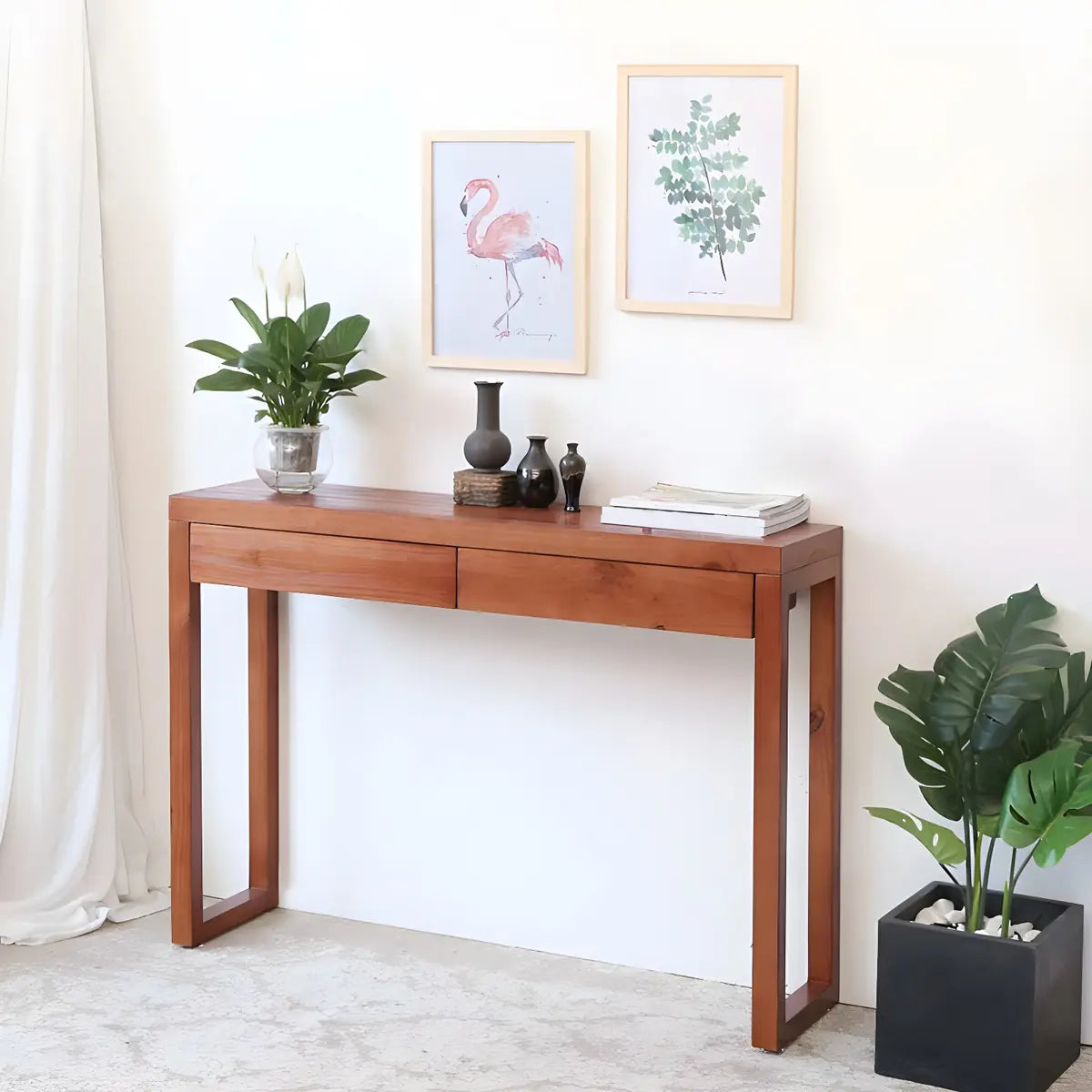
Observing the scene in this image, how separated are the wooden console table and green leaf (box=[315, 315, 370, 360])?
11.9 inches

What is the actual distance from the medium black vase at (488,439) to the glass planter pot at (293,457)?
33cm

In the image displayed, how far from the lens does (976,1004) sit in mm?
2805

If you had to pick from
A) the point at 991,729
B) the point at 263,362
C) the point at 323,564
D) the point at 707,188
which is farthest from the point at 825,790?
the point at 263,362

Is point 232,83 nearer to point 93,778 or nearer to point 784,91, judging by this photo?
point 784,91

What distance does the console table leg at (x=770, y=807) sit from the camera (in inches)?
112

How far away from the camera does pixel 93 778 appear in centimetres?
365

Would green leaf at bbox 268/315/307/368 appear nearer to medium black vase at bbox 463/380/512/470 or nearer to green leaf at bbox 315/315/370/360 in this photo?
green leaf at bbox 315/315/370/360

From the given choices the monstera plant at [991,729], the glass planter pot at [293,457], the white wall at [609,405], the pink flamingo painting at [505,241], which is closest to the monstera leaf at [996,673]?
the monstera plant at [991,729]

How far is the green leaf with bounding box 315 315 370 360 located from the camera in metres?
3.37

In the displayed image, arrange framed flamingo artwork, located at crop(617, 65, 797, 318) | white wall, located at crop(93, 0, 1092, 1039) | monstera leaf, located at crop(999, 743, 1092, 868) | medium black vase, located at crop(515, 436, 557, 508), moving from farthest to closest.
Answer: medium black vase, located at crop(515, 436, 557, 508) → framed flamingo artwork, located at crop(617, 65, 797, 318) → white wall, located at crop(93, 0, 1092, 1039) → monstera leaf, located at crop(999, 743, 1092, 868)

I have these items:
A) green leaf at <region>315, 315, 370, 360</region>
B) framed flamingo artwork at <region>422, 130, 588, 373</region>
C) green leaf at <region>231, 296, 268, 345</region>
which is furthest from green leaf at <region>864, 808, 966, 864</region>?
green leaf at <region>231, 296, 268, 345</region>

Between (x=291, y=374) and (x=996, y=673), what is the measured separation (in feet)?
4.87

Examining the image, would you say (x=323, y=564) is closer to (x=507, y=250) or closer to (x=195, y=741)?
(x=195, y=741)

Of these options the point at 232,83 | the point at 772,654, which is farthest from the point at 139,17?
the point at 772,654
